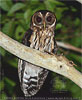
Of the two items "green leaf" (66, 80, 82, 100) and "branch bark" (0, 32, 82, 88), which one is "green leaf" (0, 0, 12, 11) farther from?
"green leaf" (66, 80, 82, 100)

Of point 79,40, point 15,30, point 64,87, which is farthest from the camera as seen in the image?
point 79,40

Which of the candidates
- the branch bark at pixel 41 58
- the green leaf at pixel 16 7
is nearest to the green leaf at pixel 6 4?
the green leaf at pixel 16 7

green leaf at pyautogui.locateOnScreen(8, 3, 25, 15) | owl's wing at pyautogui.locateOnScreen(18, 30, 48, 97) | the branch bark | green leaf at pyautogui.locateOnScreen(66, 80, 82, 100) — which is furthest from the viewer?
green leaf at pyautogui.locateOnScreen(66, 80, 82, 100)

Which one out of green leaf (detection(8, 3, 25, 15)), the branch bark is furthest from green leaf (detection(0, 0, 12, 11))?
the branch bark

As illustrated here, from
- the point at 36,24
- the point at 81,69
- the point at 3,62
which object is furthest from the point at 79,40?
the point at 36,24

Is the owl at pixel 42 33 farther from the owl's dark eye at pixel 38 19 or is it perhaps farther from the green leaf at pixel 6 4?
the green leaf at pixel 6 4

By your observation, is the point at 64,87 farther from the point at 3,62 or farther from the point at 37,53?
the point at 37,53

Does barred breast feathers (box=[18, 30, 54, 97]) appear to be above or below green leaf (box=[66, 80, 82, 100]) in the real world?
above
